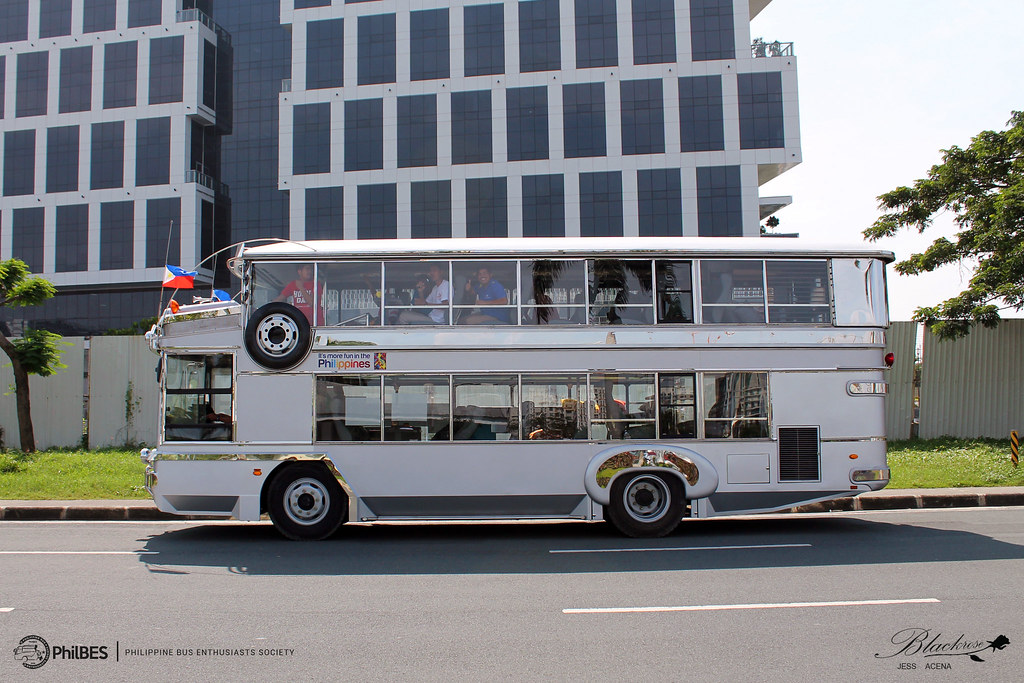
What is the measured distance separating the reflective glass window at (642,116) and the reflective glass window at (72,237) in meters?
28.4

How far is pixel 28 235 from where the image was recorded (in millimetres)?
42844

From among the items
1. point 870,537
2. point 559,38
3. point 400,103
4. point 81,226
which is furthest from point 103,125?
point 870,537

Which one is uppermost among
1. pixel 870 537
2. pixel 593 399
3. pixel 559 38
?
pixel 559 38

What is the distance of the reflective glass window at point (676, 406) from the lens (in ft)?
32.7

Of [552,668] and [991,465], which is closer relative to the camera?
[552,668]

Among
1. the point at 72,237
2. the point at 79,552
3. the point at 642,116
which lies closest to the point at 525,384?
the point at 79,552

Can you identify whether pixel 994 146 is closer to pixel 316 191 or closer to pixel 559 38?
pixel 559 38

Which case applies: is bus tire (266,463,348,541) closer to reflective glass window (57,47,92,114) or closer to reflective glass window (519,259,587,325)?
reflective glass window (519,259,587,325)

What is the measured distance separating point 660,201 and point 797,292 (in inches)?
1058

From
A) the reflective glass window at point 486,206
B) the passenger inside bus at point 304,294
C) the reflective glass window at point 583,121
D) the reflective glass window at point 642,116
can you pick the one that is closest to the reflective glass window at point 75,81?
the reflective glass window at point 486,206

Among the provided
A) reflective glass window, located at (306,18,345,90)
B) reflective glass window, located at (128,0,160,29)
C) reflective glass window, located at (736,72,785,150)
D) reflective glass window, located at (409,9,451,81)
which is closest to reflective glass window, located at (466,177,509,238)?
reflective glass window, located at (409,9,451,81)

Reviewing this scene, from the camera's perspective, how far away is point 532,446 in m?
9.88

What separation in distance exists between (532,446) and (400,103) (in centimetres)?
3094

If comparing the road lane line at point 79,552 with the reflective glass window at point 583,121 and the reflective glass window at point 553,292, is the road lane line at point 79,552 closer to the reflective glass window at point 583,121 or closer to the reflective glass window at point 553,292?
the reflective glass window at point 553,292
